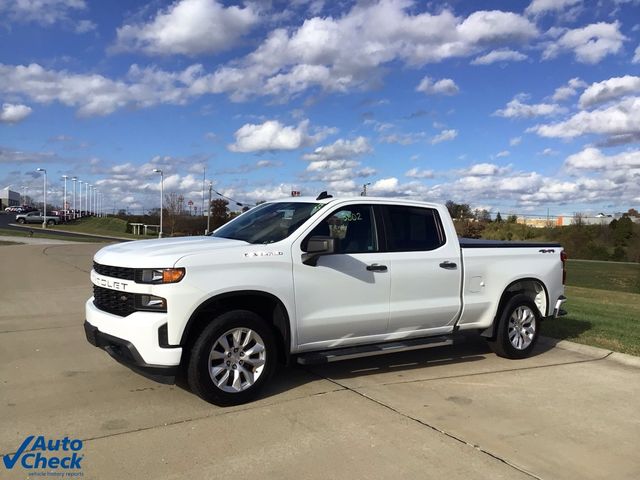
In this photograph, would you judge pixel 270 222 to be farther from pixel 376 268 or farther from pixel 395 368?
pixel 395 368

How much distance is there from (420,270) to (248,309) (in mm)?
1998

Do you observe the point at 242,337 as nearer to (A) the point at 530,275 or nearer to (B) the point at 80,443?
(B) the point at 80,443

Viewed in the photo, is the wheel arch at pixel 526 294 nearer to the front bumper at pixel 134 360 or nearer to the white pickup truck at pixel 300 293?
the white pickup truck at pixel 300 293

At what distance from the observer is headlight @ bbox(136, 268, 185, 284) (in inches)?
189

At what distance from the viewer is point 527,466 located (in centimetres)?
408

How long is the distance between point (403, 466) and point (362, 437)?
1.72ft

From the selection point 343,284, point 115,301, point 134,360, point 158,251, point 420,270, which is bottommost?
point 134,360

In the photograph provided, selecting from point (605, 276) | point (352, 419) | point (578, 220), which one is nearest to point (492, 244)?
point (352, 419)

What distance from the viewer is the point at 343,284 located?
5715 mm

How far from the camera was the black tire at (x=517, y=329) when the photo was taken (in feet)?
23.0

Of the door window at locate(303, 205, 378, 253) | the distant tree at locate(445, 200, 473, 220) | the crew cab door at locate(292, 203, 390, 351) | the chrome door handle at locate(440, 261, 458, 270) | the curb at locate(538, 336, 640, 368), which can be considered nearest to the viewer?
the crew cab door at locate(292, 203, 390, 351)

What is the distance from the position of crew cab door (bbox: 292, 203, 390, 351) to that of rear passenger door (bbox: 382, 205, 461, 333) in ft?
0.57

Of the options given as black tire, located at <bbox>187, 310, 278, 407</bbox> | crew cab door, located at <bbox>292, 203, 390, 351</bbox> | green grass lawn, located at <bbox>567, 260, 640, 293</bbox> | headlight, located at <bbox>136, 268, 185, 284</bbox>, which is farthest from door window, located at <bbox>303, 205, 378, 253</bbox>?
green grass lawn, located at <bbox>567, 260, 640, 293</bbox>

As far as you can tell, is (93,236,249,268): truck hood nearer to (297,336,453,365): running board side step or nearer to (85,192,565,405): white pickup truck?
(85,192,565,405): white pickup truck
